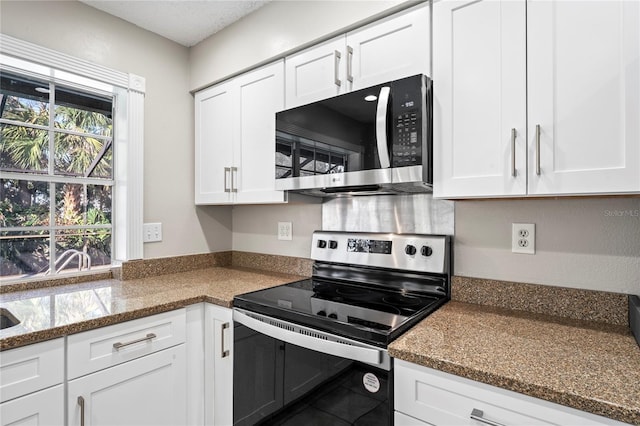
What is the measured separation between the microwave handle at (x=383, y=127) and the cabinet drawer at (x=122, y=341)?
3.68 ft

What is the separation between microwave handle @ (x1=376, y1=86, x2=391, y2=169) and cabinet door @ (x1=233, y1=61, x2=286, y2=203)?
641 mm

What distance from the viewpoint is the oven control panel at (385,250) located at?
1528 millimetres

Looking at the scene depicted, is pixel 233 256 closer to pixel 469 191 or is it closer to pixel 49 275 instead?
pixel 49 275

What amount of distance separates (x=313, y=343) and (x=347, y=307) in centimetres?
23

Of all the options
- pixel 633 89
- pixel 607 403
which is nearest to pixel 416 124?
pixel 633 89

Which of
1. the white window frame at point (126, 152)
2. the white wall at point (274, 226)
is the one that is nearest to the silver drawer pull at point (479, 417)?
the white wall at point (274, 226)

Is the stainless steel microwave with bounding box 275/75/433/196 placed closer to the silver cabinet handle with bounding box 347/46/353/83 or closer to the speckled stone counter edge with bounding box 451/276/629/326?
the silver cabinet handle with bounding box 347/46/353/83

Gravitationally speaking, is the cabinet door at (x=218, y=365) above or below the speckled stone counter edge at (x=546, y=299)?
below

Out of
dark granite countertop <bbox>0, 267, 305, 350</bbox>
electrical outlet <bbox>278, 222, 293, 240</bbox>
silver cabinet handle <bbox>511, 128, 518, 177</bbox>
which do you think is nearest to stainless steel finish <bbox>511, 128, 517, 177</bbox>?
silver cabinet handle <bbox>511, 128, 518, 177</bbox>

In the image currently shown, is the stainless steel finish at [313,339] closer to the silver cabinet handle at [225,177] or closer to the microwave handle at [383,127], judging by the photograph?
the microwave handle at [383,127]

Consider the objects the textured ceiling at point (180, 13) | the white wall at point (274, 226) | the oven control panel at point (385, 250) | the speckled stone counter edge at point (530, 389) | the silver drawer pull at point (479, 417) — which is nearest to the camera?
the speckled stone counter edge at point (530, 389)

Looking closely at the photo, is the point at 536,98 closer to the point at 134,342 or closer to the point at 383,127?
the point at 383,127

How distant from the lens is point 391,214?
174cm

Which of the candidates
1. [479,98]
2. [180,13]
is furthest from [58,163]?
[479,98]
